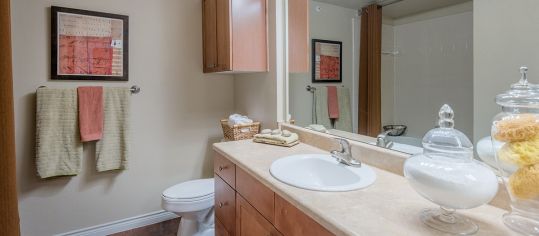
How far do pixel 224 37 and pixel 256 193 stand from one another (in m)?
1.22

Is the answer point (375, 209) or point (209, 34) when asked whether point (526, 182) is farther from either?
point (209, 34)

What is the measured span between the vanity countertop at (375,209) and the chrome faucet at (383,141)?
0.15 m

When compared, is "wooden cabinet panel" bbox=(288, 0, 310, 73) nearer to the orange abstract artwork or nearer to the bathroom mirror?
the bathroom mirror

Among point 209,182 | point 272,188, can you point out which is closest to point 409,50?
point 272,188

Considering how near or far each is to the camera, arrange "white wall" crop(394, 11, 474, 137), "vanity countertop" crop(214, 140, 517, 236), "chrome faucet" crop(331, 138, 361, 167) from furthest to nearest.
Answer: "chrome faucet" crop(331, 138, 361, 167) < "white wall" crop(394, 11, 474, 137) < "vanity countertop" crop(214, 140, 517, 236)

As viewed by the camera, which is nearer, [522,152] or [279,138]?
[522,152]

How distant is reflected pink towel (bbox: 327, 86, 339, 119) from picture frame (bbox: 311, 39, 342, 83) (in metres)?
0.06

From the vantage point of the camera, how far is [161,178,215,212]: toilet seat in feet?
6.01

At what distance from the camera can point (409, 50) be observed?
122 centimetres

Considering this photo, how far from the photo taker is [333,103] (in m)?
1.71

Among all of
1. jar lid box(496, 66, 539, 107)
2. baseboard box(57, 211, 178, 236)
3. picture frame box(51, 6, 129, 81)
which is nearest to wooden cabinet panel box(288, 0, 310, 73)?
jar lid box(496, 66, 539, 107)

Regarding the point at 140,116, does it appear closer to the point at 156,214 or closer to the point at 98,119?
the point at 98,119

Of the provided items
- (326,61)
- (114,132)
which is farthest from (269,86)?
(114,132)

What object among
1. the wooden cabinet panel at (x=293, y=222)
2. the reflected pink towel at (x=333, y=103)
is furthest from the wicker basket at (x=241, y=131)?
the wooden cabinet panel at (x=293, y=222)
